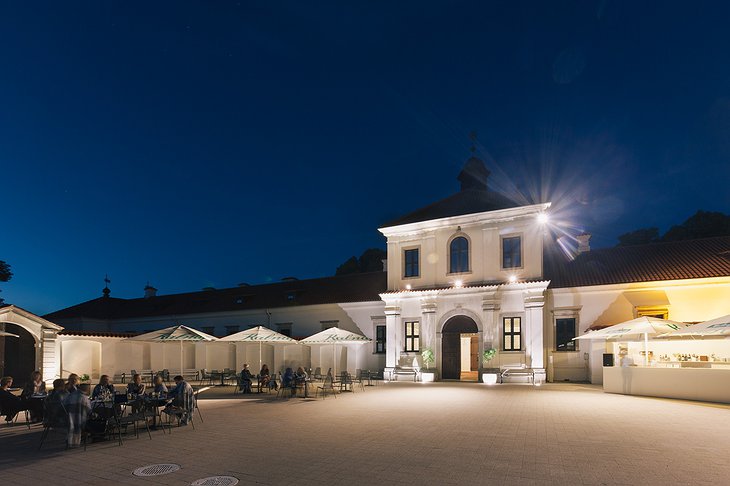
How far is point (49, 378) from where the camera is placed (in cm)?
1936

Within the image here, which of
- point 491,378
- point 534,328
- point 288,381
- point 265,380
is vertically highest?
point 534,328

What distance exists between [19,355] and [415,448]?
18.3m

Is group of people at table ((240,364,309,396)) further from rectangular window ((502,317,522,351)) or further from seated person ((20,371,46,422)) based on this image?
rectangular window ((502,317,522,351))

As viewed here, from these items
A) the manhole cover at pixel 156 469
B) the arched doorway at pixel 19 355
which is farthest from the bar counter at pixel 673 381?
the arched doorway at pixel 19 355

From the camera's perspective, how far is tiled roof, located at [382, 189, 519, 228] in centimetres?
2636

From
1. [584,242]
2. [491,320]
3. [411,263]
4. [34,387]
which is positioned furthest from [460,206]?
[34,387]

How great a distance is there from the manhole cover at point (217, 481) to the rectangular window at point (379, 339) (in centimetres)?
2259

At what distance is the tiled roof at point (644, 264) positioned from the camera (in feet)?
78.0

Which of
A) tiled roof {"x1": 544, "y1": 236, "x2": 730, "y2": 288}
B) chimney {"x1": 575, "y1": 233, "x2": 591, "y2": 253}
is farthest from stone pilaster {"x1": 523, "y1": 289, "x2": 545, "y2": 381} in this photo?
chimney {"x1": 575, "y1": 233, "x2": 591, "y2": 253}

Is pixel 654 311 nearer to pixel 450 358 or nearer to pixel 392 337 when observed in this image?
pixel 450 358

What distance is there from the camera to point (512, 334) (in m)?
24.9

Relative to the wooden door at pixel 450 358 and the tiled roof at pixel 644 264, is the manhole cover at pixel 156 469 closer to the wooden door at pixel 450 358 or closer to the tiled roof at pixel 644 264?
the wooden door at pixel 450 358

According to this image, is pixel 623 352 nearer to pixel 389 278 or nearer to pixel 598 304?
pixel 598 304

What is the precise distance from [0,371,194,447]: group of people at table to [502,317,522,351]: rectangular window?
17.1 meters
